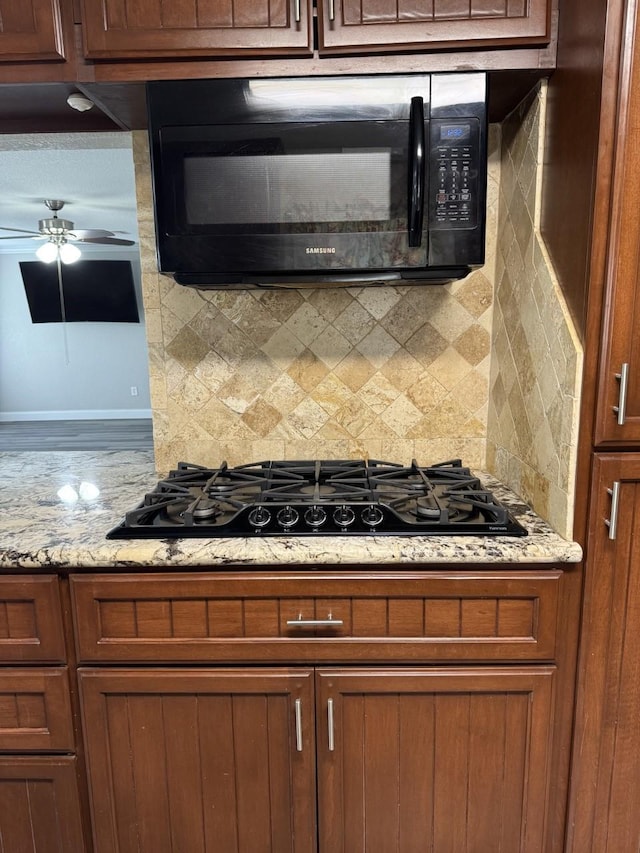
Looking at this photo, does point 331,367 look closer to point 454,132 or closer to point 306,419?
point 306,419

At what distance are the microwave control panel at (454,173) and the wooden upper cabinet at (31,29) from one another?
0.88m

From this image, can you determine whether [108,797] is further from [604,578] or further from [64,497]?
[604,578]

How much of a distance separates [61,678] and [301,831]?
25.2 inches

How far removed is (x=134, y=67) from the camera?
45.4 inches

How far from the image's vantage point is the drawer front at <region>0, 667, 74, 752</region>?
1115 millimetres

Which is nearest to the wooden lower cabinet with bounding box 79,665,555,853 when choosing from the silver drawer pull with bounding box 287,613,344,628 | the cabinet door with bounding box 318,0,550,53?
the silver drawer pull with bounding box 287,613,344,628

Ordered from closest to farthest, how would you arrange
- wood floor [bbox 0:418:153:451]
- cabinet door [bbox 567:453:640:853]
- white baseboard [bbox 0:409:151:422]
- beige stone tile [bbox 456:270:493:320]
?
cabinet door [bbox 567:453:640:853]
beige stone tile [bbox 456:270:493:320]
wood floor [bbox 0:418:153:451]
white baseboard [bbox 0:409:151:422]

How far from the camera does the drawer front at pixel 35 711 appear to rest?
1.12 metres

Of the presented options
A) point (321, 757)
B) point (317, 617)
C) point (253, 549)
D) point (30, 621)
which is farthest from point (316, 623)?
point (30, 621)

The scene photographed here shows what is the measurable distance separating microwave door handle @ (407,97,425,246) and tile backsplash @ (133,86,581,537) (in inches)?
Result: 14.9

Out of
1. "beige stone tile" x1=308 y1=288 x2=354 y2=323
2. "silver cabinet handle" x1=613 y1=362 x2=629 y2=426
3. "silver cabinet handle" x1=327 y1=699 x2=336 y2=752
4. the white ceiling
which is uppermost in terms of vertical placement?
the white ceiling

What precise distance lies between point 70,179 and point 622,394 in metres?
4.06

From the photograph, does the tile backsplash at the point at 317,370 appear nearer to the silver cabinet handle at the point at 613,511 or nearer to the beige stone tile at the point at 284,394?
the beige stone tile at the point at 284,394

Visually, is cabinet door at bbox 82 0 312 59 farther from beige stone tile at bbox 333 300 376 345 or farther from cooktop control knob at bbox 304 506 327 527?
cooktop control knob at bbox 304 506 327 527
